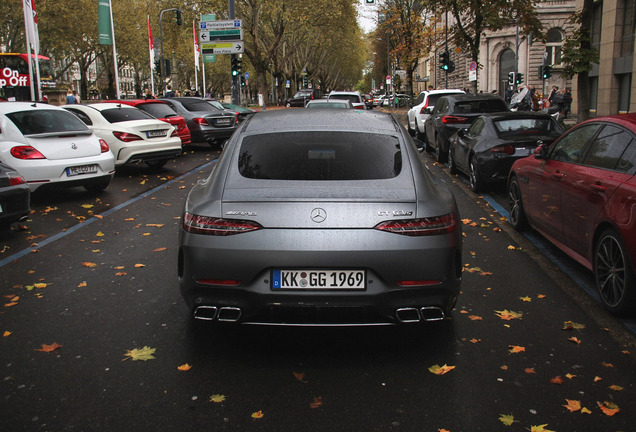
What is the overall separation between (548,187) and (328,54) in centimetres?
8471

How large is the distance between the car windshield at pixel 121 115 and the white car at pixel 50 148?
290 centimetres

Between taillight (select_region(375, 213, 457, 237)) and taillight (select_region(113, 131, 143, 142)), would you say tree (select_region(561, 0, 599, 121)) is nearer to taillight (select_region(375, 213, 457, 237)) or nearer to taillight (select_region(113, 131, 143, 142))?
taillight (select_region(113, 131, 143, 142))

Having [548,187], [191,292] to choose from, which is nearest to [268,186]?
[191,292]

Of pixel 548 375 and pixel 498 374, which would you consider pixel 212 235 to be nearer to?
pixel 498 374

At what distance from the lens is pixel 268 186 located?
394 cm

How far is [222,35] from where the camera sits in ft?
111

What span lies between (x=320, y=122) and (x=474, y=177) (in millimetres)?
6845

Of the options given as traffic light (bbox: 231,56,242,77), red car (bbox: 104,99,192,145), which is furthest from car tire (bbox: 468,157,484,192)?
traffic light (bbox: 231,56,242,77)

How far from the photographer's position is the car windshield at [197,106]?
20172mm

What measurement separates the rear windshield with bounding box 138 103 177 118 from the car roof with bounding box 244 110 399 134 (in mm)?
12715

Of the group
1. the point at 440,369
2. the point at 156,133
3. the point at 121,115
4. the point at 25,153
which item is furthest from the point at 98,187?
the point at 440,369

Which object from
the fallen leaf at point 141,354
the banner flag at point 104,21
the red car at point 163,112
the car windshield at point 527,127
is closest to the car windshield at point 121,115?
the red car at point 163,112

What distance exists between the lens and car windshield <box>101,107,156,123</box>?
45.8 feet

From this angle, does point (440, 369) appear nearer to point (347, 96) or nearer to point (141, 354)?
point (141, 354)
